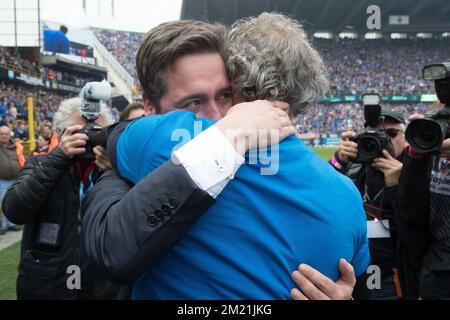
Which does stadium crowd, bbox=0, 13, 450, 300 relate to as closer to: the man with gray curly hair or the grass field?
the man with gray curly hair

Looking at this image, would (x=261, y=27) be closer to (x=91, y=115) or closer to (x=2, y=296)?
(x=91, y=115)

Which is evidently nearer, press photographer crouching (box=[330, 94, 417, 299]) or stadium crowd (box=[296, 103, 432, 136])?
press photographer crouching (box=[330, 94, 417, 299])

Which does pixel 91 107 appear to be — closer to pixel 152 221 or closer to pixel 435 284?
pixel 152 221

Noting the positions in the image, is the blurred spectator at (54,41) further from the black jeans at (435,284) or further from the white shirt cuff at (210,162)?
the white shirt cuff at (210,162)

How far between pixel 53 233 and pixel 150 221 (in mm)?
1718

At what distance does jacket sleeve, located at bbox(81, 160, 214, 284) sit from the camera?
0.94 metres

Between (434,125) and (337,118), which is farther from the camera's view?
(337,118)

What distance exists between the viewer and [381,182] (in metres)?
3.01

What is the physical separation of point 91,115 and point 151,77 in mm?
1002

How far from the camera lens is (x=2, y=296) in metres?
4.49

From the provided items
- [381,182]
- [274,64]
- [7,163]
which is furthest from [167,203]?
[7,163]

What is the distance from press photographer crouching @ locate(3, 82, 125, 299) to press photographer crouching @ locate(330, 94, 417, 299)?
1624 mm

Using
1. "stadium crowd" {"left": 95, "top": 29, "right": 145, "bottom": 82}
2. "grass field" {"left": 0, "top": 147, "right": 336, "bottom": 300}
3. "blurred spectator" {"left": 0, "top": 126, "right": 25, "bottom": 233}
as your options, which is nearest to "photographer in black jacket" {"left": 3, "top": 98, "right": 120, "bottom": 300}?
"grass field" {"left": 0, "top": 147, "right": 336, "bottom": 300}
